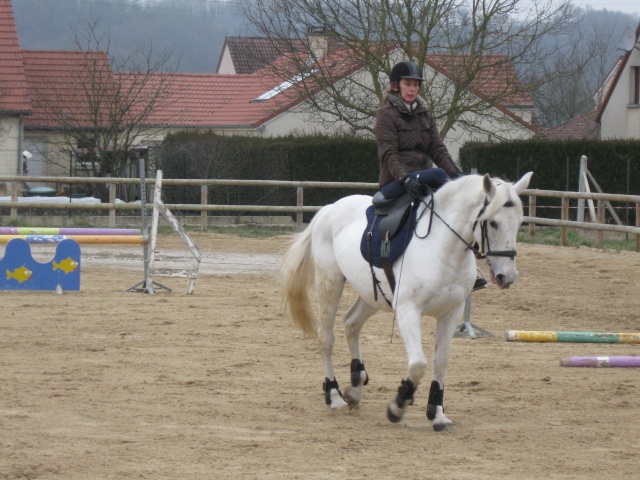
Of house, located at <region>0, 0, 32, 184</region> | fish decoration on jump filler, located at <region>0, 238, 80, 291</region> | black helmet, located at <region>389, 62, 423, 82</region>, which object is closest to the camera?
black helmet, located at <region>389, 62, 423, 82</region>

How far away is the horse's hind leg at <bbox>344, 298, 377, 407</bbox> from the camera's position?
22.5ft

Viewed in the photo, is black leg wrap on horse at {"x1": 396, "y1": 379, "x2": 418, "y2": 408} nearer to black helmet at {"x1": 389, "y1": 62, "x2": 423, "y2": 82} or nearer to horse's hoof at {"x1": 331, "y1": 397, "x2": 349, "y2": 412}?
horse's hoof at {"x1": 331, "y1": 397, "x2": 349, "y2": 412}

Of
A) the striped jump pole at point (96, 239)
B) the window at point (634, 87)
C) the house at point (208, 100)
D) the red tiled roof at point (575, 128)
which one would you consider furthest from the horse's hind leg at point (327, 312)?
the red tiled roof at point (575, 128)

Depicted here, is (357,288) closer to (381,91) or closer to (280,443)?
(280,443)

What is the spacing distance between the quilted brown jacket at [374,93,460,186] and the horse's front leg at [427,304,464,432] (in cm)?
103

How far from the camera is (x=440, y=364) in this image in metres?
6.41

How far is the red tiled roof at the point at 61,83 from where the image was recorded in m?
27.9

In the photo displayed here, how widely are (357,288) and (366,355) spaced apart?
2.02 meters

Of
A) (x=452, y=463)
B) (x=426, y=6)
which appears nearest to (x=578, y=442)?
(x=452, y=463)

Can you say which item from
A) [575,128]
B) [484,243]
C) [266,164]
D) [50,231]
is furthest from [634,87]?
[484,243]

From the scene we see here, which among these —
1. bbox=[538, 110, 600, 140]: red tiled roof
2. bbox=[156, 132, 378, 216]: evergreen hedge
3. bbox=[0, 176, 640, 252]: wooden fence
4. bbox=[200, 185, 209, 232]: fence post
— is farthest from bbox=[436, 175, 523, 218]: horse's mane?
bbox=[538, 110, 600, 140]: red tiled roof

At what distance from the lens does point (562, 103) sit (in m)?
54.2

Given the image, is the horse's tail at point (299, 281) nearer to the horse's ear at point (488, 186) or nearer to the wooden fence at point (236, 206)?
the horse's ear at point (488, 186)

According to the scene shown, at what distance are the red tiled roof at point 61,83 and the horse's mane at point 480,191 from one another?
2096 cm
